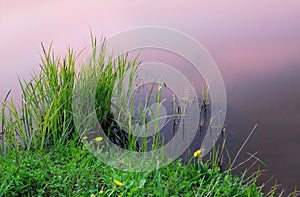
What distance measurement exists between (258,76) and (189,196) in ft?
8.38

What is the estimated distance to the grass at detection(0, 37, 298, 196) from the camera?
7.68 feet

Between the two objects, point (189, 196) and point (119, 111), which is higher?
point (119, 111)

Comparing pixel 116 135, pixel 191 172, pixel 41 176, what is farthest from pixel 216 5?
pixel 41 176

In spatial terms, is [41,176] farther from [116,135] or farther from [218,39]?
[218,39]

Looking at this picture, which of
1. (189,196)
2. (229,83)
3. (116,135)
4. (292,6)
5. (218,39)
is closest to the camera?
(189,196)

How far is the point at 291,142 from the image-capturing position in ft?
11.8

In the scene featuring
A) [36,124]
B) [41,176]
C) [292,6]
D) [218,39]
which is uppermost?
[292,6]

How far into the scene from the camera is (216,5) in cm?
624

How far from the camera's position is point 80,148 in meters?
2.96

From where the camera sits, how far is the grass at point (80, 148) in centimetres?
234

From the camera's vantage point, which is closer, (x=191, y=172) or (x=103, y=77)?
(x=191, y=172)

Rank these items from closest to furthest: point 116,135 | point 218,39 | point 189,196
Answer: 1. point 189,196
2. point 116,135
3. point 218,39

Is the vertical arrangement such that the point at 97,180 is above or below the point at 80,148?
below

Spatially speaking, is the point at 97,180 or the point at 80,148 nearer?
the point at 97,180
